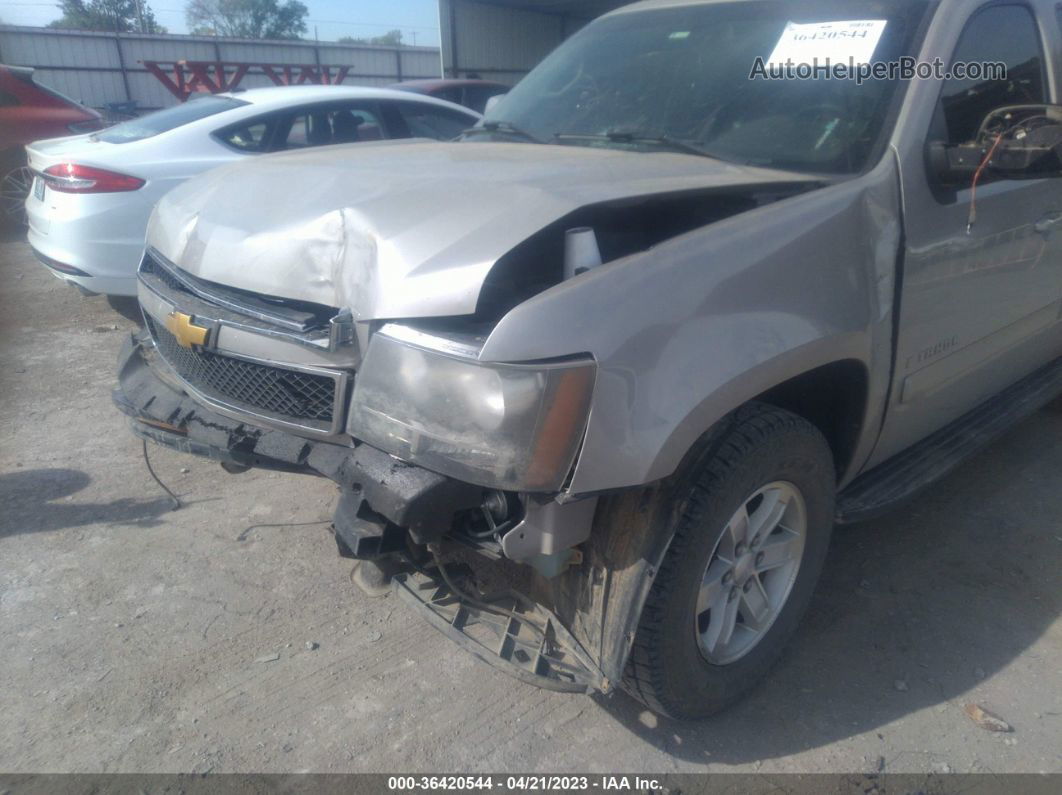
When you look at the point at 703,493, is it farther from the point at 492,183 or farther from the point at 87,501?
the point at 87,501

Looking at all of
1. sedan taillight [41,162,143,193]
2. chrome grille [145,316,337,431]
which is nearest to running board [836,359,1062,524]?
chrome grille [145,316,337,431]

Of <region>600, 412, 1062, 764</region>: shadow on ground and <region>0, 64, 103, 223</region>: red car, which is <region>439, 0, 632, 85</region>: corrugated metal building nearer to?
<region>0, 64, 103, 223</region>: red car

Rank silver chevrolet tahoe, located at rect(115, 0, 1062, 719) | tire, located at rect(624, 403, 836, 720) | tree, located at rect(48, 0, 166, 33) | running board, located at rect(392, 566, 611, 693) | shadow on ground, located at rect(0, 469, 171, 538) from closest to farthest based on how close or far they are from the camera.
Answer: silver chevrolet tahoe, located at rect(115, 0, 1062, 719)
tire, located at rect(624, 403, 836, 720)
running board, located at rect(392, 566, 611, 693)
shadow on ground, located at rect(0, 469, 171, 538)
tree, located at rect(48, 0, 166, 33)

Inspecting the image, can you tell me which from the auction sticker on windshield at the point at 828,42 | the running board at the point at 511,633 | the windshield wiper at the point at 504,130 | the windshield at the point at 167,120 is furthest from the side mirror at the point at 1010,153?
the windshield at the point at 167,120

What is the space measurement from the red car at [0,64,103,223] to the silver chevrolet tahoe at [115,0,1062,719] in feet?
26.1

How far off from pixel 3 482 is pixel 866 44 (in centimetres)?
406

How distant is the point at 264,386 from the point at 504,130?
5.72ft

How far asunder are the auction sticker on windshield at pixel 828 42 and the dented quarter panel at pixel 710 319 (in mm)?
553

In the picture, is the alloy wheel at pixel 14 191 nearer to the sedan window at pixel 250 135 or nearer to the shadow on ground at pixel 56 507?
the sedan window at pixel 250 135

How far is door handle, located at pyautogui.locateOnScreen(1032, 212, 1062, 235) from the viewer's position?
320 centimetres

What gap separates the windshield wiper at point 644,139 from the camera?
9.68ft

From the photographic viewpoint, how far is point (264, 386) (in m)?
2.39

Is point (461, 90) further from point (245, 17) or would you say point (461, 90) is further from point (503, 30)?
point (245, 17)

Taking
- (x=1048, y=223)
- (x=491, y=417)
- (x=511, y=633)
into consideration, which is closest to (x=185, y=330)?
(x=491, y=417)
